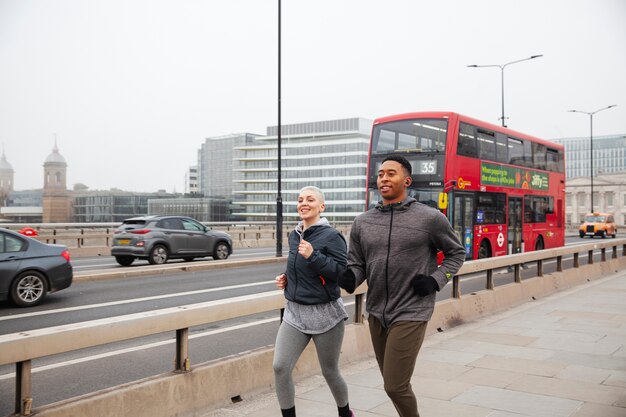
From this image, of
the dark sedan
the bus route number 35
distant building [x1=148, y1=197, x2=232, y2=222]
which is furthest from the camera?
distant building [x1=148, y1=197, x2=232, y2=222]

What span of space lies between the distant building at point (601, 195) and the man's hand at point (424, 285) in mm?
131245

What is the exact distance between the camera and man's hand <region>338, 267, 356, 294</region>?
3.91 m

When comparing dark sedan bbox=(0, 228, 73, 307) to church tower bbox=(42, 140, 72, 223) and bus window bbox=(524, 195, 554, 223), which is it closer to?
bus window bbox=(524, 195, 554, 223)

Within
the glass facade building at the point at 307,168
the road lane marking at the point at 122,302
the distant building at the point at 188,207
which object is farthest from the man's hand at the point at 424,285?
the glass facade building at the point at 307,168

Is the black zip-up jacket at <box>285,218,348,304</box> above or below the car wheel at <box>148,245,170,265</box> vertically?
above

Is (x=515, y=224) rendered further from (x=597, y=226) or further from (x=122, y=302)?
(x=597, y=226)

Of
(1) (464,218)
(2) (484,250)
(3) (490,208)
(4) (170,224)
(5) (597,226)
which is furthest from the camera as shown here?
(5) (597,226)

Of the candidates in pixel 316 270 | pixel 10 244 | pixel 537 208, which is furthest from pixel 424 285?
pixel 537 208

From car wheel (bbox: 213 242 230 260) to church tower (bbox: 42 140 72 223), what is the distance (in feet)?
340

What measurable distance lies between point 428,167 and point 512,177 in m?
4.48

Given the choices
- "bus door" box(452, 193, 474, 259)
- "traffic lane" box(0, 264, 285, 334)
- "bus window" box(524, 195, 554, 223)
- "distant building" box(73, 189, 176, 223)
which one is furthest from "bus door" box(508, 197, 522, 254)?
"distant building" box(73, 189, 176, 223)

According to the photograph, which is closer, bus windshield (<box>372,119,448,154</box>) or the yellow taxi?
bus windshield (<box>372,119,448,154</box>)

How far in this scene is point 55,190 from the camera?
13350 cm

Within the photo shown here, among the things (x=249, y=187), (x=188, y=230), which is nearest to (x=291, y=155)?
(x=249, y=187)
